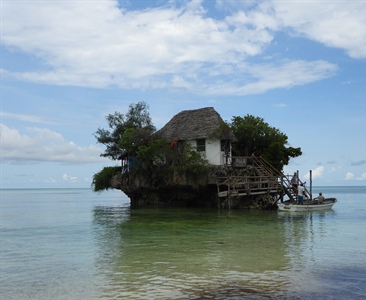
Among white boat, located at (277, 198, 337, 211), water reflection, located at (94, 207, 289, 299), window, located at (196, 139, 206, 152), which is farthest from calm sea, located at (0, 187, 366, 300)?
window, located at (196, 139, 206, 152)

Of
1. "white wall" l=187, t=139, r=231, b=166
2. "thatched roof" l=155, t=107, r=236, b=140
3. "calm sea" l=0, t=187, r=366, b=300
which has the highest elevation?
"thatched roof" l=155, t=107, r=236, b=140

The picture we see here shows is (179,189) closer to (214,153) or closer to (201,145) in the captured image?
(201,145)

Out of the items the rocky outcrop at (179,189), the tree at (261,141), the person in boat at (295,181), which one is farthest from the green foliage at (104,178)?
the person in boat at (295,181)

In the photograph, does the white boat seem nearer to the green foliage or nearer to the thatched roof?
the thatched roof

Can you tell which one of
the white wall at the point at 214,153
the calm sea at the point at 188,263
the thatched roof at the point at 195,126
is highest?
the thatched roof at the point at 195,126

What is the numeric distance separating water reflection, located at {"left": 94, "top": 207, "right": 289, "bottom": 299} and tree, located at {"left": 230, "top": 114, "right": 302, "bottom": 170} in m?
18.2

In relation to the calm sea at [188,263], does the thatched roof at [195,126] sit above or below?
above

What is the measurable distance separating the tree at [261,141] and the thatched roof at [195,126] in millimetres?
3562

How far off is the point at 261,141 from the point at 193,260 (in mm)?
30241

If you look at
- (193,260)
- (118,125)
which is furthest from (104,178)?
(193,260)

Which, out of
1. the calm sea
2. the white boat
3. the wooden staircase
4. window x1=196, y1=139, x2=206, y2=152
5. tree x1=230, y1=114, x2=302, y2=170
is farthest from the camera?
tree x1=230, y1=114, x2=302, y2=170

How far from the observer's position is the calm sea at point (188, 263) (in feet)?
35.3

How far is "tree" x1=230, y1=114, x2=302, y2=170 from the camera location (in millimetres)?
42438

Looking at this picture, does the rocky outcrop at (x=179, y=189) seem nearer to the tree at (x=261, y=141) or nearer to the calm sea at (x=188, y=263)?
the tree at (x=261, y=141)
